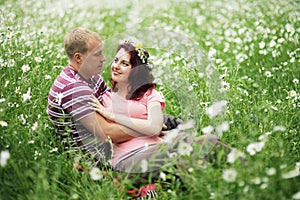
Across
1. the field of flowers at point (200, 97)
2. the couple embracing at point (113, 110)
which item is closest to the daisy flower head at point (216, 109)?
the field of flowers at point (200, 97)

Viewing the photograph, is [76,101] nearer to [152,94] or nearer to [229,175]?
[152,94]

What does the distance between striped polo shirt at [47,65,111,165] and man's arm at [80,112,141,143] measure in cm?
3

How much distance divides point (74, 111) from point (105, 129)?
0.21 meters

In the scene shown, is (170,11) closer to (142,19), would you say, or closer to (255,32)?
(142,19)

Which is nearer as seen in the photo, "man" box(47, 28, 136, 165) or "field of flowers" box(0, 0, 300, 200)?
"field of flowers" box(0, 0, 300, 200)

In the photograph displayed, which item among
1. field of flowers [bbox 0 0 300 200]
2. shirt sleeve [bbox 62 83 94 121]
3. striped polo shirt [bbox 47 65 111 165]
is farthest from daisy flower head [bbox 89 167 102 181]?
shirt sleeve [bbox 62 83 94 121]

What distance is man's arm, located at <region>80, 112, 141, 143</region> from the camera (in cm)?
260

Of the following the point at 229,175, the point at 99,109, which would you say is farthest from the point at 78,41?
the point at 229,175

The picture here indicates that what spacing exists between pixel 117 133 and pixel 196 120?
0.57m

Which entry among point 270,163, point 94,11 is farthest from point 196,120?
point 94,11

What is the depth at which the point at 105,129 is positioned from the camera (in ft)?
8.68

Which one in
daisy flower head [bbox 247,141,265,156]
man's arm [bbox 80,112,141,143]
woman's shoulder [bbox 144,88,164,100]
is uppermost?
woman's shoulder [bbox 144,88,164,100]

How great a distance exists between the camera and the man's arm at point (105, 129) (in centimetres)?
260

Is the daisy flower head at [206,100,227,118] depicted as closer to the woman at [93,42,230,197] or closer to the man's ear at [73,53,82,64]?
the woman at [93,42,230,197]
